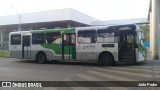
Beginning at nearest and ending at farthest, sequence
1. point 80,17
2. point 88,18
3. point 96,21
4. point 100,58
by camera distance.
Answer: point 100,58
point 80,17
point 88,18
point 96,21

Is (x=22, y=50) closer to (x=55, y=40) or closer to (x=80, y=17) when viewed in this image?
(x=55, y=40)

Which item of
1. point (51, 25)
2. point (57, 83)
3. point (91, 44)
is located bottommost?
point (57, 83)

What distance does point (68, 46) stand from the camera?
2036 cm

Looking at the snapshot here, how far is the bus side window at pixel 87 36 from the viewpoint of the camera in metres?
19.2

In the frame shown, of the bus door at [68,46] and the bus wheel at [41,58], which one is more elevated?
the bus door at [68,46]

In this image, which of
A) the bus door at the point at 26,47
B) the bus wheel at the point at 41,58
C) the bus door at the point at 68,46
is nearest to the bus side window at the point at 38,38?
the bus door at the point at 26,47

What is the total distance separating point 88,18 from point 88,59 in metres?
45.7

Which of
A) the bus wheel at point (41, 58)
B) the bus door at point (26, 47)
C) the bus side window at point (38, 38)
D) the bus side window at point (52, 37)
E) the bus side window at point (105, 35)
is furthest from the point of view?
the bus door at point (26, 47)

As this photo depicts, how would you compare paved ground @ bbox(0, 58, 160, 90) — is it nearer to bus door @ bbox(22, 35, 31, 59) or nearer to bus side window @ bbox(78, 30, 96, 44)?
bus side window @ bbox(78, 30, 96, 44)

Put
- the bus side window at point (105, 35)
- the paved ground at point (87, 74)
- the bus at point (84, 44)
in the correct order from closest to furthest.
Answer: the paved ground at point (87, 74) → the bus at point (84, 44) → the bus side window at point (105, 35)

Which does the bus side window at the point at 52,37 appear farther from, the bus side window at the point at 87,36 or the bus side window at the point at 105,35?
the bus side window at the point at 105,35

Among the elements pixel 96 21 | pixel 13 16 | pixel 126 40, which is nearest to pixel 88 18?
pixel 96 21

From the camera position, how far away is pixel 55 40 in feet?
69.5

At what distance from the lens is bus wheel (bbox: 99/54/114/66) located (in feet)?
60.3
